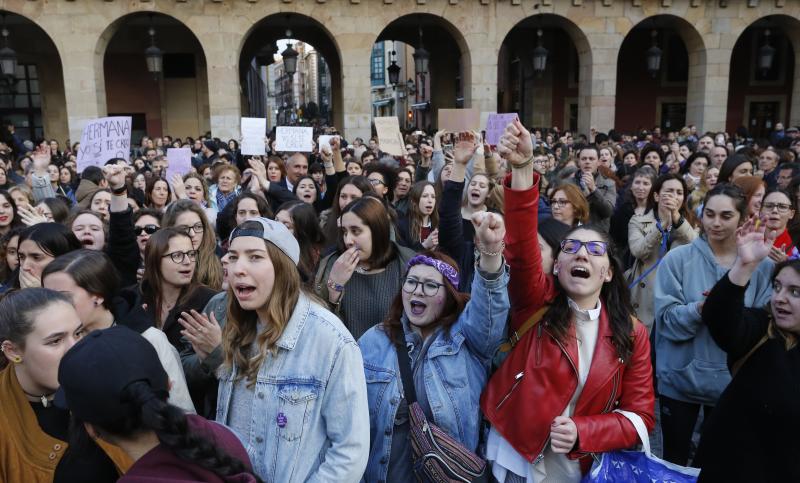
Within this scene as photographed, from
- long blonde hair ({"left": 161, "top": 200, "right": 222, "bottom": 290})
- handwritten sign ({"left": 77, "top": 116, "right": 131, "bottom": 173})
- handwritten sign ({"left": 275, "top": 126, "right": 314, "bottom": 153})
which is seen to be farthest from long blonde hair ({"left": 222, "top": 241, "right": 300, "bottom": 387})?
handwritten sign ({"left": 275, "top": 126, "right": 314, "bottom": 153})

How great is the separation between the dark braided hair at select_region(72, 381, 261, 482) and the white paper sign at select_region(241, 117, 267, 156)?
25.3 ft

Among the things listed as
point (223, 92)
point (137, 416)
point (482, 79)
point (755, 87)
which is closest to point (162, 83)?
point (223, 92)

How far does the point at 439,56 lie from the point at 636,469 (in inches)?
939

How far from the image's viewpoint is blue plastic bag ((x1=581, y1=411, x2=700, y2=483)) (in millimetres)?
2316

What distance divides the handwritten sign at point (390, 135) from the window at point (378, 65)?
44.3 meters

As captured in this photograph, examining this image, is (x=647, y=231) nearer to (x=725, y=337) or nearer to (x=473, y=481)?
(x=725, y=337)

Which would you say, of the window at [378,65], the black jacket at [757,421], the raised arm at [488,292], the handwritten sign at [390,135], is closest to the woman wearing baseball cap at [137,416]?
the raised arm at [488,292]

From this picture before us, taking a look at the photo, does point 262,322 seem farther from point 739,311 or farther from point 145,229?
point 145,229

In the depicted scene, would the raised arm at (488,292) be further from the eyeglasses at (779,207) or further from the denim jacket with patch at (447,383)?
the eyeglasses at (779,207)

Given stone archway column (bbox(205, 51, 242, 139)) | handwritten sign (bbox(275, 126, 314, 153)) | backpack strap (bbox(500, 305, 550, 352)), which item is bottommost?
backpack strap (bbox(500, 305, 550, 352))

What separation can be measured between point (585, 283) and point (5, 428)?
229cm

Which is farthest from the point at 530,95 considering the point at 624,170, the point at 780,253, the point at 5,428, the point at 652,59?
the point at 5,428

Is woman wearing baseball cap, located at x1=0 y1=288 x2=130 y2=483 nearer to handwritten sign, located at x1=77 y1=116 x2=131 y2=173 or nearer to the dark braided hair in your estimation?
the dark braided hair

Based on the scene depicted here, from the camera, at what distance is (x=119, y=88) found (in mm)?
21422
